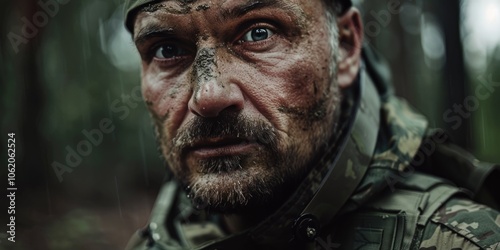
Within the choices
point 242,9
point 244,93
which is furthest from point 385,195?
point 242,9

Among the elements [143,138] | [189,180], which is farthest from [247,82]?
[143,138]

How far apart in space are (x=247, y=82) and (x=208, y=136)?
11.3 inches

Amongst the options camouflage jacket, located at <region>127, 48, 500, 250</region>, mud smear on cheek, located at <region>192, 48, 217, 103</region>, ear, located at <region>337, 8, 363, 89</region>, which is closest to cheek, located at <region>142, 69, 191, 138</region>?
mud smear on cheek, located at <region>192, 48, 217, 103</region>

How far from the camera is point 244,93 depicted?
2250 mm

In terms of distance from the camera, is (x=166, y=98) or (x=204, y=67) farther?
(x=166, y=98)

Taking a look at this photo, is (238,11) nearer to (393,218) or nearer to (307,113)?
(307,113)

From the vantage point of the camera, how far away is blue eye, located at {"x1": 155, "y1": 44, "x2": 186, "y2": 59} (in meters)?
2.46

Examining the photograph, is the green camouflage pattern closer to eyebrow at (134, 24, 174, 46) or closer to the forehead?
the forehead

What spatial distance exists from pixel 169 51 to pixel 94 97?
5764 mm

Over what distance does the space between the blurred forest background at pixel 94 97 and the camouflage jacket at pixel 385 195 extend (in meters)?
2.69

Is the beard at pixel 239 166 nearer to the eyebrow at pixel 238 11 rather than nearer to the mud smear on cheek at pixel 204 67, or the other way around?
the mud smear on cheek at pixel 204 67

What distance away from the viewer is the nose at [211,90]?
2.16 m

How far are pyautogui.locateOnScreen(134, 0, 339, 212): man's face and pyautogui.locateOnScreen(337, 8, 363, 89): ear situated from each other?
254 mm

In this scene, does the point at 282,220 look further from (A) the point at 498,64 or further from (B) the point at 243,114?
(A) the point at 498,64
